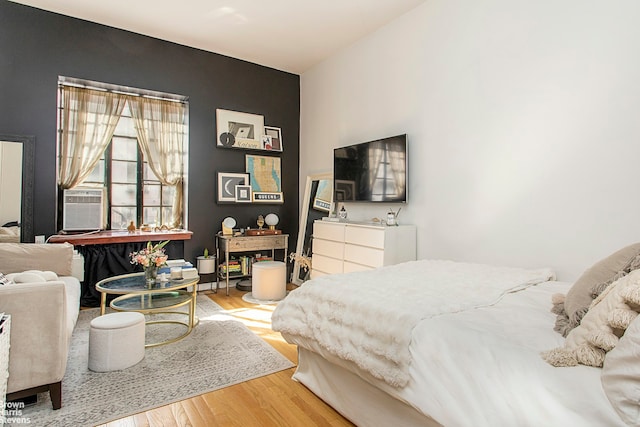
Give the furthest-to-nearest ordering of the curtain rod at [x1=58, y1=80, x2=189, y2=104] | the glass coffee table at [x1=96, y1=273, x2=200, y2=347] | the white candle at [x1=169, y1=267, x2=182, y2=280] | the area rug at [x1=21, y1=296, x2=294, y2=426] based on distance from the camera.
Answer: the curtain rod at [x1=58, y1=80, x2=189, y2=104] < the white candle at [x1=169, y1=267, x2=182, y2=280] < the glass coffee table at [x1=96, y1=273, x2=200, y2=347] < the area rug at [x1=21, y1=296, x2=294, y2=426]

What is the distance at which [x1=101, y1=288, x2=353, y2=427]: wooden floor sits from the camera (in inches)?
75.9

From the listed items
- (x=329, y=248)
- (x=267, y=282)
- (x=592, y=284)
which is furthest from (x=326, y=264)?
(x=592, y=284)

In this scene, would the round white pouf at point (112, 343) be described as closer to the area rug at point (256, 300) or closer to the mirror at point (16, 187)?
the area rug at point (256, 300)

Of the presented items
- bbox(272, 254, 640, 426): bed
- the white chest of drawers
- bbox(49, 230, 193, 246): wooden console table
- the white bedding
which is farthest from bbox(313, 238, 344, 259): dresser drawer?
the white bedding

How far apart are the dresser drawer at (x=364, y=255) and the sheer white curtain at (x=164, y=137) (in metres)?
2.35

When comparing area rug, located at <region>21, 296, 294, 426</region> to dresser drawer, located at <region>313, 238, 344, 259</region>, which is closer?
area rug, located at <region>21, 296, 294, 426</region>

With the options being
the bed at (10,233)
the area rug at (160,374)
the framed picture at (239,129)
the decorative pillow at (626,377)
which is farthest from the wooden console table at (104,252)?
the decorative pillow at (626,377)

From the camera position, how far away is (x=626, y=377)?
0.99 meters

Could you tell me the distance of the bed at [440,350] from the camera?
113 cm

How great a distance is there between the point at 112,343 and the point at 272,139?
11.5 ft

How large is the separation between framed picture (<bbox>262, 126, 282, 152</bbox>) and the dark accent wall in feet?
0.36

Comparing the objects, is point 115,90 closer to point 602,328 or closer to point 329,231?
point 329,231

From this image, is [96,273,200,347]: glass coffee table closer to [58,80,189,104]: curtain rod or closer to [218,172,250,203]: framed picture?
[218,172,250,203]: framed picture

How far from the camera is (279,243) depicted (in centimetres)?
501
